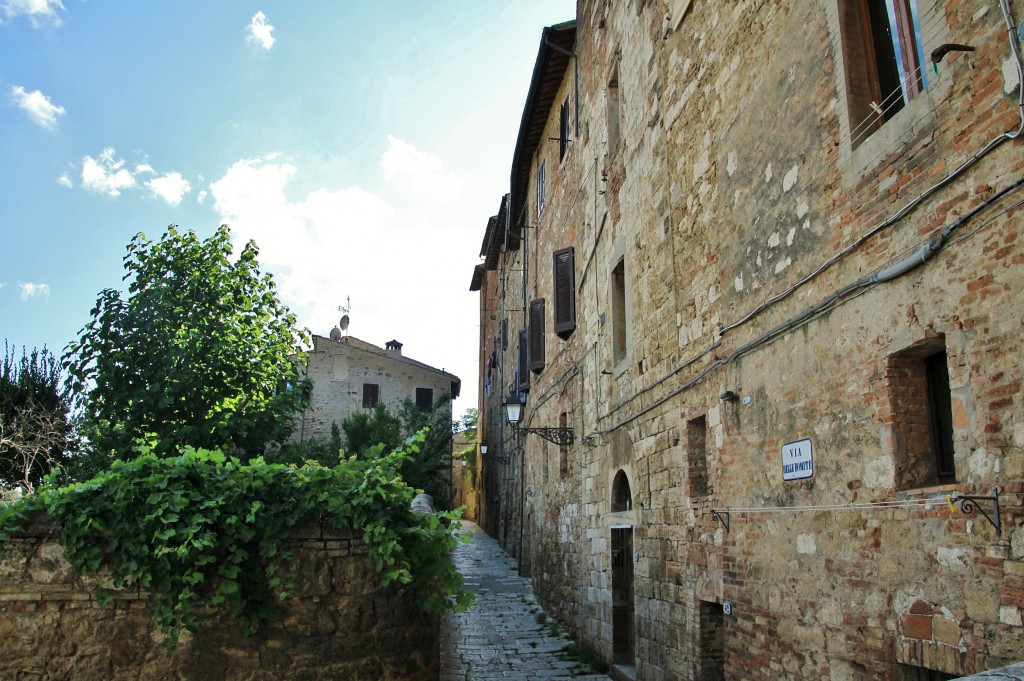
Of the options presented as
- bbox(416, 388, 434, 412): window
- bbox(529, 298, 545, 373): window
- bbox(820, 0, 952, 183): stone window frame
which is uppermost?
bbox(416, 388, 434, 412): window

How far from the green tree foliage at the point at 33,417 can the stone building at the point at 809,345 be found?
12797 millimetres

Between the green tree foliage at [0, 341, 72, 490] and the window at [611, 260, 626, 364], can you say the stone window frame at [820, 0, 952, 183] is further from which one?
the green tree foliage at [0, 341, 72, 490]

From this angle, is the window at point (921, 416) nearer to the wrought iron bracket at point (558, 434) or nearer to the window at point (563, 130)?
the wrought iron bracket at point (558, 434)

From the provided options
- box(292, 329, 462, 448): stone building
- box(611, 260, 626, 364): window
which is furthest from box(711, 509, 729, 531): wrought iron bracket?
box(292, 329, 462, 448): stone building

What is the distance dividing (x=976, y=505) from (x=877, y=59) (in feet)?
9.32

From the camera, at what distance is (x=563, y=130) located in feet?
48.4

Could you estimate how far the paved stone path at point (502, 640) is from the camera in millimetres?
8961

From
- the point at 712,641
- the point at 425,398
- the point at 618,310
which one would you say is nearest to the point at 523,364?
the point at 618,310

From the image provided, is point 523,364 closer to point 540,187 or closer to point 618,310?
point 540,187

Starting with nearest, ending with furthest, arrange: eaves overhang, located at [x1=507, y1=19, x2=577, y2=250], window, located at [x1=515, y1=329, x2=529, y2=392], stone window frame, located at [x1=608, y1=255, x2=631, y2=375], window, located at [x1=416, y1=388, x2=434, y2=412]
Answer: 1. stone window frame, located at [x1=608, y1=255, x2=631, y2=375]
2. eaves overhang, located at [x1=507, y1=19, x2=577, y2=250]
3. window, located at [x1=515, y1=329, x2=529, y2=392]
4. window, located at [x1=416, y1=388, x2=434, y2=412]

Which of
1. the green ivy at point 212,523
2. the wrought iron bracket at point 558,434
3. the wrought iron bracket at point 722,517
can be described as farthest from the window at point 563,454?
the green ivy at point 212,523

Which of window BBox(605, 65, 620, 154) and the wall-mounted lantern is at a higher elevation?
window BBox(605, 65, 620, 154)

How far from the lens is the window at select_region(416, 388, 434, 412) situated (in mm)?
31300

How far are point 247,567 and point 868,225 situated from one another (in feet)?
14.7
